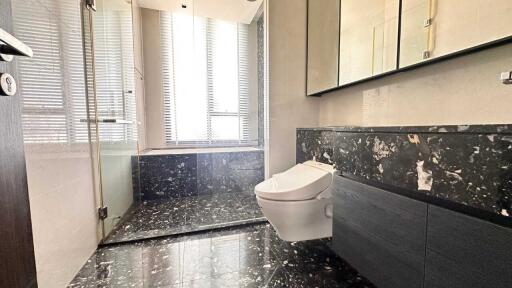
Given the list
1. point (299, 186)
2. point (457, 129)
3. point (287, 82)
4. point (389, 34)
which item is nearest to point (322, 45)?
point (287, 82)

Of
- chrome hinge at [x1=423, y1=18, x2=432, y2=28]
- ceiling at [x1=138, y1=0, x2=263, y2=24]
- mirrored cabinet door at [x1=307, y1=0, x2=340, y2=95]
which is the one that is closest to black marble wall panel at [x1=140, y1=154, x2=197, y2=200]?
mirrored cabinet door at [x1=307, y1=0, x2=340, y2=95]

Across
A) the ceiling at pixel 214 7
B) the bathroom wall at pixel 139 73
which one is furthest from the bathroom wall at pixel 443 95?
the bathroom wall at pixel 139 73

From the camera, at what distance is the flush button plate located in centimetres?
43

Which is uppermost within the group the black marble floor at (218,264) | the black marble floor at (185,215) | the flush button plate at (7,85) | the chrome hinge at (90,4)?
the chrome hinge at (90,4)

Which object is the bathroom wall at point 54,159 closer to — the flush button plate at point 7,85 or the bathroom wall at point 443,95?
the flush button plate at point 7,85

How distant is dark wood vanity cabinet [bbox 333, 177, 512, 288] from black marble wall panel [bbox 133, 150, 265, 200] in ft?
4.38

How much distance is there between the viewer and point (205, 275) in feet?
3.99

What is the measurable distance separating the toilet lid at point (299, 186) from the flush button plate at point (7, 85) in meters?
1.08

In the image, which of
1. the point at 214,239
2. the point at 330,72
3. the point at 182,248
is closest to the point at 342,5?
the point at 330,72

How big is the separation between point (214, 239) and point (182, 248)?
0.23m

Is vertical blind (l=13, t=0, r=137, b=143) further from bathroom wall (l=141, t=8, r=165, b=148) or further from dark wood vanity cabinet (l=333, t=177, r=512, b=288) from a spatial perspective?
dark wood vanity cabinet (l=333, t=177, r=512, b=288)

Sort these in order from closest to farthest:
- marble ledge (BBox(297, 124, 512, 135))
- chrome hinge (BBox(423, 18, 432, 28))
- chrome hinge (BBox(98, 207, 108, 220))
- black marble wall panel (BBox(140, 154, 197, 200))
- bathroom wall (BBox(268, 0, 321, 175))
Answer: marble ledge (BBox(297, 124, 512, 135)), chrome hinge (BBox(423, 18, 432, 28)), chrome hinge (BBox(98, 207, 108, 220)), bathroom wall (BBox(268, 0, 321, 175)), black marble wall panel (BBox(140, 154, 197, 200))

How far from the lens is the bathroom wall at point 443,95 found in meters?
0.85

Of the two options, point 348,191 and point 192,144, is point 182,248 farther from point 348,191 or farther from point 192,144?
point 192,144
